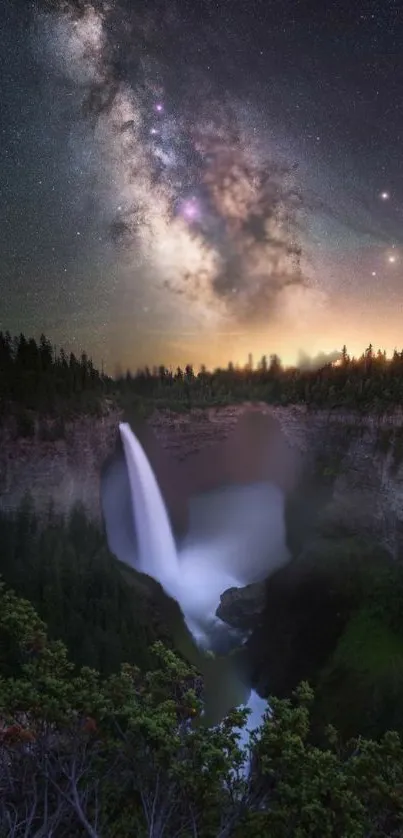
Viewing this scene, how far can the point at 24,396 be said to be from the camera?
34.9m

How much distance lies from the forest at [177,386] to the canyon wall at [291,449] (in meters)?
1.32

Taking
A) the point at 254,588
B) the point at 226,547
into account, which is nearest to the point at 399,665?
the point at 254,588

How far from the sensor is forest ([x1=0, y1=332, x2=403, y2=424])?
36.4m

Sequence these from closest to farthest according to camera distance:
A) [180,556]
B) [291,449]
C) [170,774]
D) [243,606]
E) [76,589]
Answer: [170,774], [76,589], [243,606], [180,556], [291,449]

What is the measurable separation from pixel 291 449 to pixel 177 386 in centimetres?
1724

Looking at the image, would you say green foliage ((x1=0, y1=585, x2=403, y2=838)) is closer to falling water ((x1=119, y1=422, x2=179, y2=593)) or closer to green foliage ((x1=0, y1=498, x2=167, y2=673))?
green foliage ((x1=0, y1=498, x2=167, y2=673))

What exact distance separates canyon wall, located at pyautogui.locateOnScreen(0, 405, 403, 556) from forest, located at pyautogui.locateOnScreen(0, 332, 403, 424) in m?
1.32

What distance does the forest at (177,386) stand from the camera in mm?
36438

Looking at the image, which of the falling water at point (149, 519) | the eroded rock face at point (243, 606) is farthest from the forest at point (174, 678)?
the falling water at point (149, 519)

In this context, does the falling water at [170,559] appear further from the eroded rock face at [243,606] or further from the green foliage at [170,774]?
the green foliage at [170,774]

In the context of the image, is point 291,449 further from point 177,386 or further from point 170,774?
point 170,774

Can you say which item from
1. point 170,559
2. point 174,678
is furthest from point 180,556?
point 174,678

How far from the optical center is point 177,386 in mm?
60812

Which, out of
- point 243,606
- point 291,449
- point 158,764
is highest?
point 291,449
